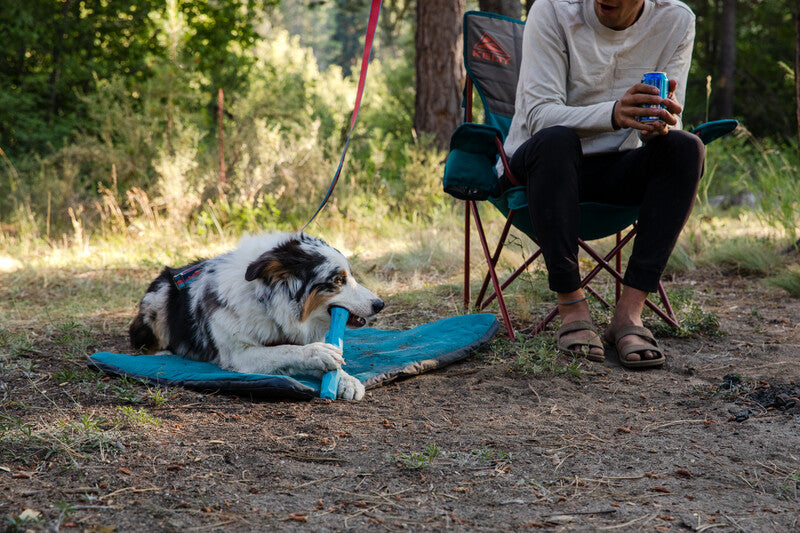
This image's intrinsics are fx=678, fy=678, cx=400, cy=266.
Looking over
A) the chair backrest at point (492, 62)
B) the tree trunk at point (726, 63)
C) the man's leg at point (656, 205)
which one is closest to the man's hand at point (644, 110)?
the man's leg at point (656, 205)

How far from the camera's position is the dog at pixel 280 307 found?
271 centimetres

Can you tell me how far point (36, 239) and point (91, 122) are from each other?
9.35 feet

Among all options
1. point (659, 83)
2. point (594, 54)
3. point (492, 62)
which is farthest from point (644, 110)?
point (492, 62)

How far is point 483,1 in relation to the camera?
7.46 metres

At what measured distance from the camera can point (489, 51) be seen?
12.6 feet

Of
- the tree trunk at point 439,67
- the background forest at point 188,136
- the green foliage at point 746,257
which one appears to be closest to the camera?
the green foliage at point 746,257

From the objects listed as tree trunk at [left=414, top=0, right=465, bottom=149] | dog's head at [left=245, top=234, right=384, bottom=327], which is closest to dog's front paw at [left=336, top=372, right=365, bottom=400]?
dog's head at [left=245, top=234, right=384, bottom=327]

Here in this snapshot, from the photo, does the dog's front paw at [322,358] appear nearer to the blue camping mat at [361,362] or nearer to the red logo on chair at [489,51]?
the blue camping mat at [361,362]

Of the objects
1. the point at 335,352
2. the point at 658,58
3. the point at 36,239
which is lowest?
the point at 36,239

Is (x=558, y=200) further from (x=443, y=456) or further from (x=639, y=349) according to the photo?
(x=443, y=456)

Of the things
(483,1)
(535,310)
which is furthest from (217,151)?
(535,310)

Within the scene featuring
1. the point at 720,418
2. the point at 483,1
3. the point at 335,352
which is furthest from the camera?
the point at 483,1

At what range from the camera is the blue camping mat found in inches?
101

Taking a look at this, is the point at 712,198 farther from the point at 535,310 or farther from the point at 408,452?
the point at 408,452
